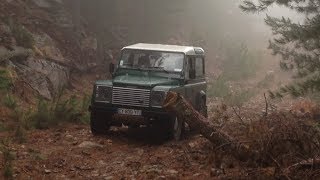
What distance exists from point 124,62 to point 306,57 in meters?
4.56

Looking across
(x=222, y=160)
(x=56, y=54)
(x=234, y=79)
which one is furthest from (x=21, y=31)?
(x=234, y=79)

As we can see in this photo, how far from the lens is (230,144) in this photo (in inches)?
261

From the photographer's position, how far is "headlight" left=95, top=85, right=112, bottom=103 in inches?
347

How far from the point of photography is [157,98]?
8.54m

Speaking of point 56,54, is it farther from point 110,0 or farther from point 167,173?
point 167,173

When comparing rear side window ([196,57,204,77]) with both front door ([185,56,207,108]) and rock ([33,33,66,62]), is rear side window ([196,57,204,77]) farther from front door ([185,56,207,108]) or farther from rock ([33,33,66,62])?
rock ([33,33,66,62])

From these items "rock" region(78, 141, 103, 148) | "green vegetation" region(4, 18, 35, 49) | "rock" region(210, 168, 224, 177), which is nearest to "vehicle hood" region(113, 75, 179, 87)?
"rock" region(78, 141, 103, 148)

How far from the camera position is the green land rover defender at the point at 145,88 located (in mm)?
8570

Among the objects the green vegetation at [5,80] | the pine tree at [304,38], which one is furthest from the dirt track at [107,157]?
the pine tree at [304,38]

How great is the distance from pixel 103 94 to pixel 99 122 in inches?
23.9

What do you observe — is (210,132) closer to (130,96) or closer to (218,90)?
(130,96)

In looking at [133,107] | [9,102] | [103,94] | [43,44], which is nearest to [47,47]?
[43,44]

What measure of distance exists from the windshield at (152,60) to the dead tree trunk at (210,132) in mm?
2365

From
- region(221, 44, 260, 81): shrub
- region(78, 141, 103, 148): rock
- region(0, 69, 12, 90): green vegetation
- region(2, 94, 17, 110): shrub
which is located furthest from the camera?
region(221, 44, 260, 81): shrub
